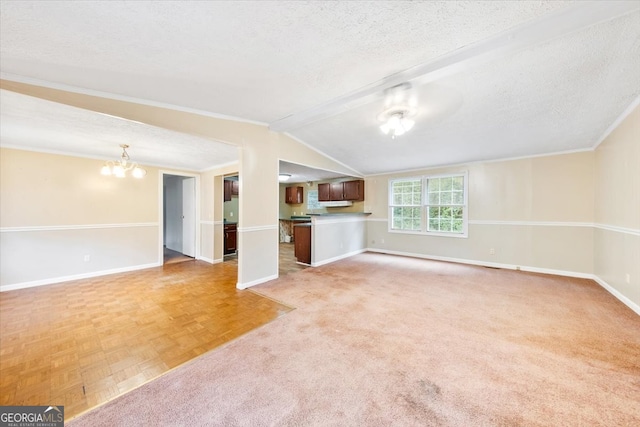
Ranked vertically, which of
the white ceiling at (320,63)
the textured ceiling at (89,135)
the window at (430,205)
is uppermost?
the white ceiling at (320,63)

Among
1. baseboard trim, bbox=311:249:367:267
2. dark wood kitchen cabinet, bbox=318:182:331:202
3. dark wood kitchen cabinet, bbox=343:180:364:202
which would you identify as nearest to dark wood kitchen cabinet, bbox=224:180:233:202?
dark wood kitchen cabinet, bbox=318:182:331:202

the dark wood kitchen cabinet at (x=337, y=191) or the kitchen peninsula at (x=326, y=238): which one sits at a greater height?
the dark wood kitchen cabinet at (x=337, y=191)

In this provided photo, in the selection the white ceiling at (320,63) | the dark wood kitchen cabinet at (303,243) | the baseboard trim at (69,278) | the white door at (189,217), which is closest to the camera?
the white ceiling at (320,63)

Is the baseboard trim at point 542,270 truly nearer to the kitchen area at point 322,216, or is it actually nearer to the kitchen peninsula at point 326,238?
the kitchen peninsula at point 326,238

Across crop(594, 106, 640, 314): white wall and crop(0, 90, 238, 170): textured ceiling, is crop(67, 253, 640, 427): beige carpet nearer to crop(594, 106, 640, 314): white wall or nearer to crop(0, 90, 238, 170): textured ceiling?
crop(594, 106, 640, 314): white wall

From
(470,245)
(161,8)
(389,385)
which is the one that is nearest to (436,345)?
(389,385)

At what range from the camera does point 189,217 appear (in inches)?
227

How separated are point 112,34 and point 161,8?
471mm

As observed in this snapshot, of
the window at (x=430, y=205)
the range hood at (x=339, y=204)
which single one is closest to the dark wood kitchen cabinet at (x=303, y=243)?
the range hood at (x=339, y=204)

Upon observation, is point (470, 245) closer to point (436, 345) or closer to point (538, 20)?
point (436, 345)

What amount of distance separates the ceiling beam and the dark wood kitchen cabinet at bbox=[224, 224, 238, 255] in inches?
174

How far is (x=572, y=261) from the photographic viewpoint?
3988mm

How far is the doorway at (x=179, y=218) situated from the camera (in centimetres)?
563

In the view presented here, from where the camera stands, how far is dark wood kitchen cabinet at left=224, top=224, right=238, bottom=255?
5789 mm
